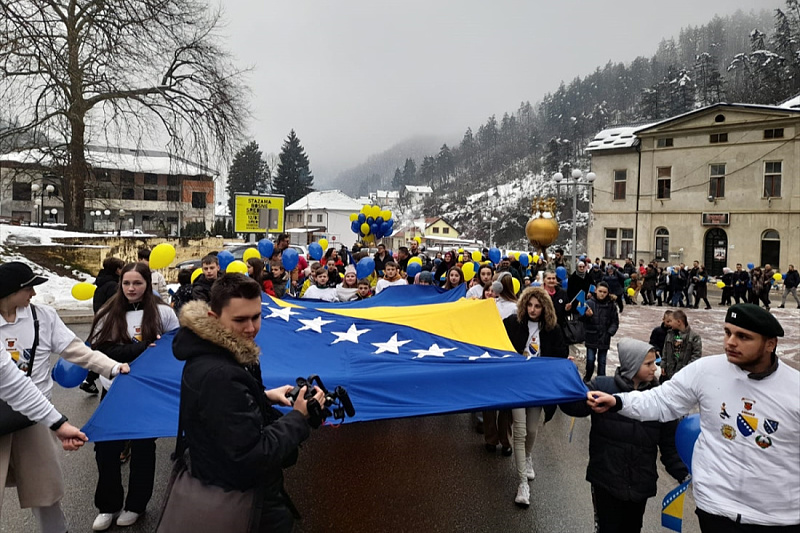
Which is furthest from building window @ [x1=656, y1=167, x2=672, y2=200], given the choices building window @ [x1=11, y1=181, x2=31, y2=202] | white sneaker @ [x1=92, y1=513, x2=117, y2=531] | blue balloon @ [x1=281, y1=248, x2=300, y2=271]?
building window @ [x1=11, y1=181, x2=31, y2=202]

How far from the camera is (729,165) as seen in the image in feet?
102

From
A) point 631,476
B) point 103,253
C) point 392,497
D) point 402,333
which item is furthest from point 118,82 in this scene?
point 631,476

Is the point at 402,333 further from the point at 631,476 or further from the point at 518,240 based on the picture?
the point at 518,240

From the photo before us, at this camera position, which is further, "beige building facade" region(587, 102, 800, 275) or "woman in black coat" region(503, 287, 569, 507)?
"beige building facade" region(587, 102, 800, 275)

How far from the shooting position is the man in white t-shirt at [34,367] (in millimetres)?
3129

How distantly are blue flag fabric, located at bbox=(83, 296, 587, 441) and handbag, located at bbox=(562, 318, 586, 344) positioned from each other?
3039 mm

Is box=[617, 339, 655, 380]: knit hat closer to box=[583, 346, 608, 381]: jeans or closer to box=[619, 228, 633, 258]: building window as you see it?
box=[583, 346, 608, 381]: jeans

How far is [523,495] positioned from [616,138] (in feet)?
117

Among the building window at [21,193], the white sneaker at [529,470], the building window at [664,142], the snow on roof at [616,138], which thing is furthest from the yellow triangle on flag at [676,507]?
the building window at [21,193]

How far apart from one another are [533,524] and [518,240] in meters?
82.6

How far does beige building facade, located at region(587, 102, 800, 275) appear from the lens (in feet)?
96.4

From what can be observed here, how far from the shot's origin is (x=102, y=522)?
3.82 metres

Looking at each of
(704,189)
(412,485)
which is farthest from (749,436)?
(704,189)

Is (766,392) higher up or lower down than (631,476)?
higher up
